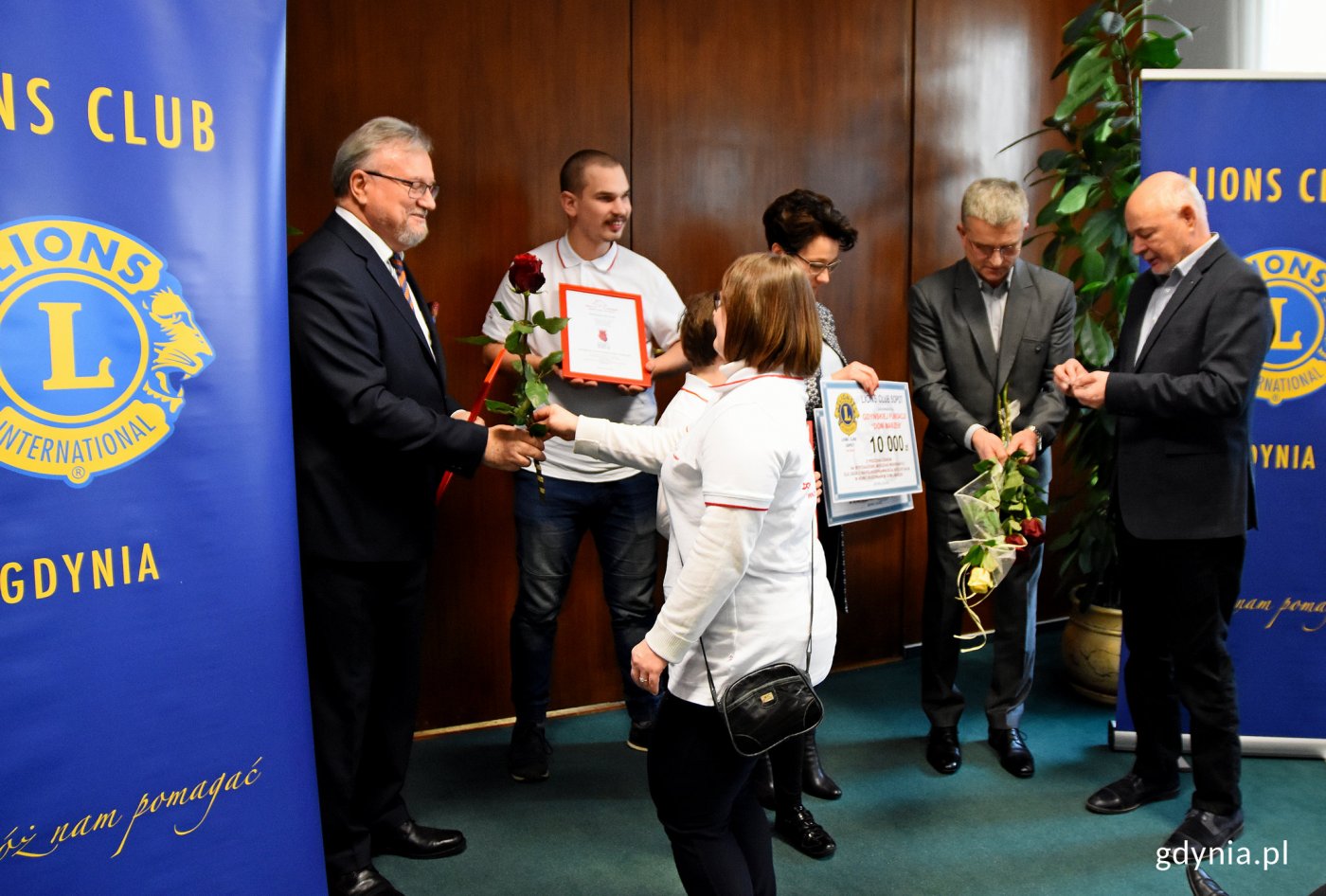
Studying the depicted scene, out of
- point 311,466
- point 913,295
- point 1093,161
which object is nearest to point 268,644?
point 311,466

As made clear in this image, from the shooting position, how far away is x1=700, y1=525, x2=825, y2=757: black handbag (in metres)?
1.82

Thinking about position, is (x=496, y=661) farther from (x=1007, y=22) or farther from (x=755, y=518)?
(x=1007, y=22)

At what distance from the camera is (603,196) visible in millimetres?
3291

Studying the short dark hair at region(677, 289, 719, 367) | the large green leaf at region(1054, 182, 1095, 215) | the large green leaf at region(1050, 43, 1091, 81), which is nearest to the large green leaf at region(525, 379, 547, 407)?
the short dark hair at region(677, 289, 719, 367)

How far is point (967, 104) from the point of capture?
450 centimetres

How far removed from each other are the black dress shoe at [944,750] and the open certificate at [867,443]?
80cm

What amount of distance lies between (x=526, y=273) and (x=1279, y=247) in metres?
2.32

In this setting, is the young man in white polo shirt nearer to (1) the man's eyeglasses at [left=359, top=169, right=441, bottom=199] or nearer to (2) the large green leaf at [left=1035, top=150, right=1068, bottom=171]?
(1) the man's eyeglasses at [left=359, top=169, right=441, bottom=199]

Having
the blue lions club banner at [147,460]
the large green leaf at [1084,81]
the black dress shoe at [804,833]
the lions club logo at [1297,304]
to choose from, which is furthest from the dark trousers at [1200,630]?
the blue lions club banner at [147,460]

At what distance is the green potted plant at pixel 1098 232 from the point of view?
384 cm

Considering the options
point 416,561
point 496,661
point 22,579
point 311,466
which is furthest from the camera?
point 496,661

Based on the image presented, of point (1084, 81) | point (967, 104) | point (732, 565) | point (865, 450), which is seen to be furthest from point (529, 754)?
point (967, 104)

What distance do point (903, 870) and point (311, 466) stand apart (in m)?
1.79

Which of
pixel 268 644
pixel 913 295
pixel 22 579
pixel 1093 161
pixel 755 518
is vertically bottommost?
pixel 268 644
